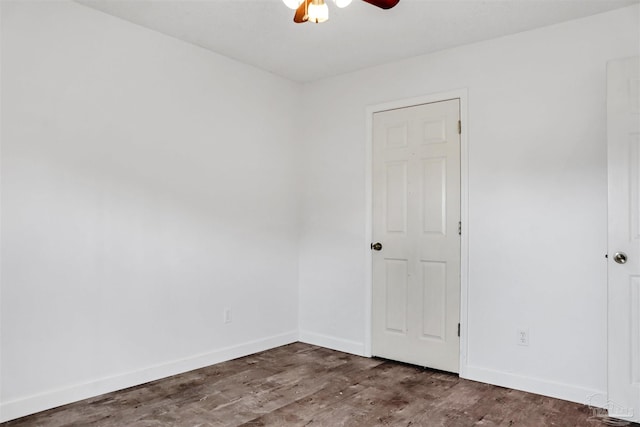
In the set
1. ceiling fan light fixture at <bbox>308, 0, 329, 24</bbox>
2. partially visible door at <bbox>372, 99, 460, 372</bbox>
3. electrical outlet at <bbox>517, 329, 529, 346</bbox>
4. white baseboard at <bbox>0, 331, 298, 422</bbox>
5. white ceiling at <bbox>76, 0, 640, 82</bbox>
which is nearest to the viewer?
ceiling fan light fixture at <bbox>308, 0, 329, 24</bbox>

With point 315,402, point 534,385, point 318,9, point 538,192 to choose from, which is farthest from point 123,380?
point 538,192

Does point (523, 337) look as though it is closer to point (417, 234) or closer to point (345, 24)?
point (417, 234)

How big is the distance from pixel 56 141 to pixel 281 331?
252cm

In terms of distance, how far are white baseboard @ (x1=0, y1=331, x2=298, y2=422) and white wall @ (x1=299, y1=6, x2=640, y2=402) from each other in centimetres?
186

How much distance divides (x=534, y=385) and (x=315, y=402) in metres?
1.51

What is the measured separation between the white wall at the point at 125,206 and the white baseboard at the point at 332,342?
24 centimetres

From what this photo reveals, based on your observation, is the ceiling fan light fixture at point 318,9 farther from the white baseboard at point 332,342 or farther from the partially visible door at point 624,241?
the white baseboard at point 332,342

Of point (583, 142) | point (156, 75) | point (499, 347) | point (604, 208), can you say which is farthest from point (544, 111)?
point (156, 75)

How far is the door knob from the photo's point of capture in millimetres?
2746

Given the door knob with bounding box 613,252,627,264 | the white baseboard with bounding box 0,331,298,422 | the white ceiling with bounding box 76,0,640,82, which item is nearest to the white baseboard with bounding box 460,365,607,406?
the door knob with bounding box 613,252,627,264

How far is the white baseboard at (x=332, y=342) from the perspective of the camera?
4109 millimetres

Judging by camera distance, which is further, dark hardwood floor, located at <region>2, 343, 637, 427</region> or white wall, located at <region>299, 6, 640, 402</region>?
white wall, located at <region>299, 6, 640, 402</region>

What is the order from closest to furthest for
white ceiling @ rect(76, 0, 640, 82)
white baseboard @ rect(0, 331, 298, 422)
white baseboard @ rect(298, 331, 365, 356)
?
white baseboard @ rect(0, 331, 298, 422) < white ceiling @ rect(76, 0, 640, 82) < white baseboard @ rect(298, 331, 365, 356)

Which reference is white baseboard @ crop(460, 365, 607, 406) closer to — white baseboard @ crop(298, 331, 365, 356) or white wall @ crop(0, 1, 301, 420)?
white baseboard @ crop(298, 331, 365, 356)
